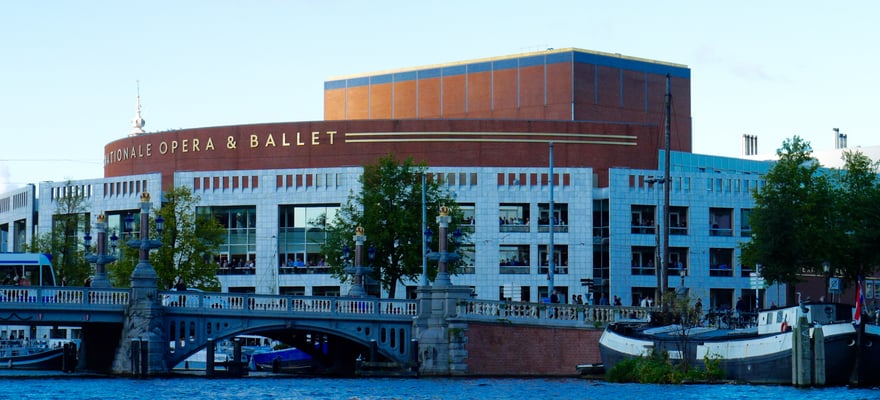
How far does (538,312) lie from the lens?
270 feet

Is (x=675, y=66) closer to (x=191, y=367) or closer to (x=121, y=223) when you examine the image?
(x=121, y=223)

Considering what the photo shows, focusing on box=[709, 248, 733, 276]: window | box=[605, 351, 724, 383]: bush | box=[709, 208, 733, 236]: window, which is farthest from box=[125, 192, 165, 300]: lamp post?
box=[709, 208, 733, 236]: window

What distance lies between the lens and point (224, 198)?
133 meters

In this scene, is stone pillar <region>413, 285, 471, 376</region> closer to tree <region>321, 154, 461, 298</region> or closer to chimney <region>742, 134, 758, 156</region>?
tree <region>321, 154, 461, 298</region>

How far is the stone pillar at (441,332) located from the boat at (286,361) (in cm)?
1458

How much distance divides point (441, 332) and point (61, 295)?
17.9 m

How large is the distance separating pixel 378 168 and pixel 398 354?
25.1 meters

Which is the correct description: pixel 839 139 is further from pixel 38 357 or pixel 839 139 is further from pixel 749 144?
pixel 38 357

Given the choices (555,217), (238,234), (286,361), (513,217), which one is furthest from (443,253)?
(238,234)

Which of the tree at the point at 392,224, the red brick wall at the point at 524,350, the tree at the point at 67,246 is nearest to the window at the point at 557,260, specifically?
the tree at the point at 392,224

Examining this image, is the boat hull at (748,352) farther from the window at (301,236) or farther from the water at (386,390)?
the window at (301,236)

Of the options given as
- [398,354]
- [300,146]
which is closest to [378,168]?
[398,354]

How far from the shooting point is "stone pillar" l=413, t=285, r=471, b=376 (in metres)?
79.6

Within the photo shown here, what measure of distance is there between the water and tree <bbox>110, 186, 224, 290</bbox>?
2433 cm
